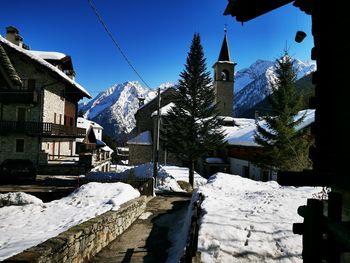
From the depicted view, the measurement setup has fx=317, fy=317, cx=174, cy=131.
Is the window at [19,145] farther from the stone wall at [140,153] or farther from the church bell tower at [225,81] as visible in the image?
the church bell tower at [225,81]

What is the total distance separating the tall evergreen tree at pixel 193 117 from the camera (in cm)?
3212

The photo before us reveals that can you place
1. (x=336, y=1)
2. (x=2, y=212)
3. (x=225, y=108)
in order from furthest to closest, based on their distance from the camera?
(x=225, y=108)
(x=2, y=212)
(x=336, y=1)

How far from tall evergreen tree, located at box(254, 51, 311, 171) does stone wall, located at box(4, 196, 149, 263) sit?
16.1 metres

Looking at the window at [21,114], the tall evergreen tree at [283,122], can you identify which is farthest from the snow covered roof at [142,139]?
the tall evergreen tree at [283,122]

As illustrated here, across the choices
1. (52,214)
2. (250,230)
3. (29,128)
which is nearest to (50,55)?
(29,128)

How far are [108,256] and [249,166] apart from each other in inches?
1070

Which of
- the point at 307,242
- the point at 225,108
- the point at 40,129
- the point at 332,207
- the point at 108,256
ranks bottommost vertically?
the point at 108,256

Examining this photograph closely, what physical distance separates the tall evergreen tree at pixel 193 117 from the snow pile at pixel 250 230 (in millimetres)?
18013

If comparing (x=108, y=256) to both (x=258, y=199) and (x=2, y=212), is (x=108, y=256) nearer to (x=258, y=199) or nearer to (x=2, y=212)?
(x=2, y=212)

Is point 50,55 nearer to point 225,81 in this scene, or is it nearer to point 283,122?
point 283,122

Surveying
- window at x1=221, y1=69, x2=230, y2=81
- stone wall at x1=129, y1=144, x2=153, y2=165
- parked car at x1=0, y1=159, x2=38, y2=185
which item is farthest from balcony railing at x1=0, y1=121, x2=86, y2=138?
window at x1=221, y1=69, x2=230, y2=81

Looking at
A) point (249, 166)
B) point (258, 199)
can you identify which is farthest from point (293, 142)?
point (258, 199)

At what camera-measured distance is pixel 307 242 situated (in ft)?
11.8

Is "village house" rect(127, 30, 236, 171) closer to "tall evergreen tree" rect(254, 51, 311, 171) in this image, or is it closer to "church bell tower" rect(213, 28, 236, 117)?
"church bell tower" rect(213, 28, 236, 117)
